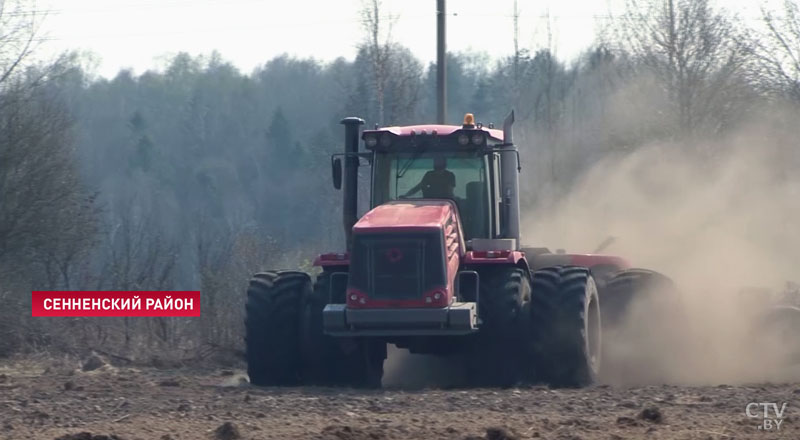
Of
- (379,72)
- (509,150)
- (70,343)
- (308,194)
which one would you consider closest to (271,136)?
(308,194)

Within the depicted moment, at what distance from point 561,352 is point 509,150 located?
260 cm

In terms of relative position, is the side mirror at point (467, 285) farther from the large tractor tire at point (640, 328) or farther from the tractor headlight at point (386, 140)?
the large tractor tire at point (640, 328)

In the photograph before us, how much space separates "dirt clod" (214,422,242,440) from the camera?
9.62m

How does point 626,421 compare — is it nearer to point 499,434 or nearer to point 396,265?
point 499,434

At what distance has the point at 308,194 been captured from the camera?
223 feet

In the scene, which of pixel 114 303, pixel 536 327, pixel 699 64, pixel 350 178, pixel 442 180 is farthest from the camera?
pixel 699 64

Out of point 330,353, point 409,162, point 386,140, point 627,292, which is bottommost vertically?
point 330,353

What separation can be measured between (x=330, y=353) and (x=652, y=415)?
14.3ft

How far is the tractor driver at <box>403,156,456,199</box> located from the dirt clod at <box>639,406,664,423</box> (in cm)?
442

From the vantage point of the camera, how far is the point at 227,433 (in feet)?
31.7

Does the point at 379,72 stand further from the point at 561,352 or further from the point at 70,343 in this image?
the point at 561,352

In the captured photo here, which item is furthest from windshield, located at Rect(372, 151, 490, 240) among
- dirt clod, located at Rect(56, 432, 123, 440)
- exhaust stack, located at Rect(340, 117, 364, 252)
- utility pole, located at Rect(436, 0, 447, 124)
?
utility pole, located at Rect(436, 0, 447, 124)
